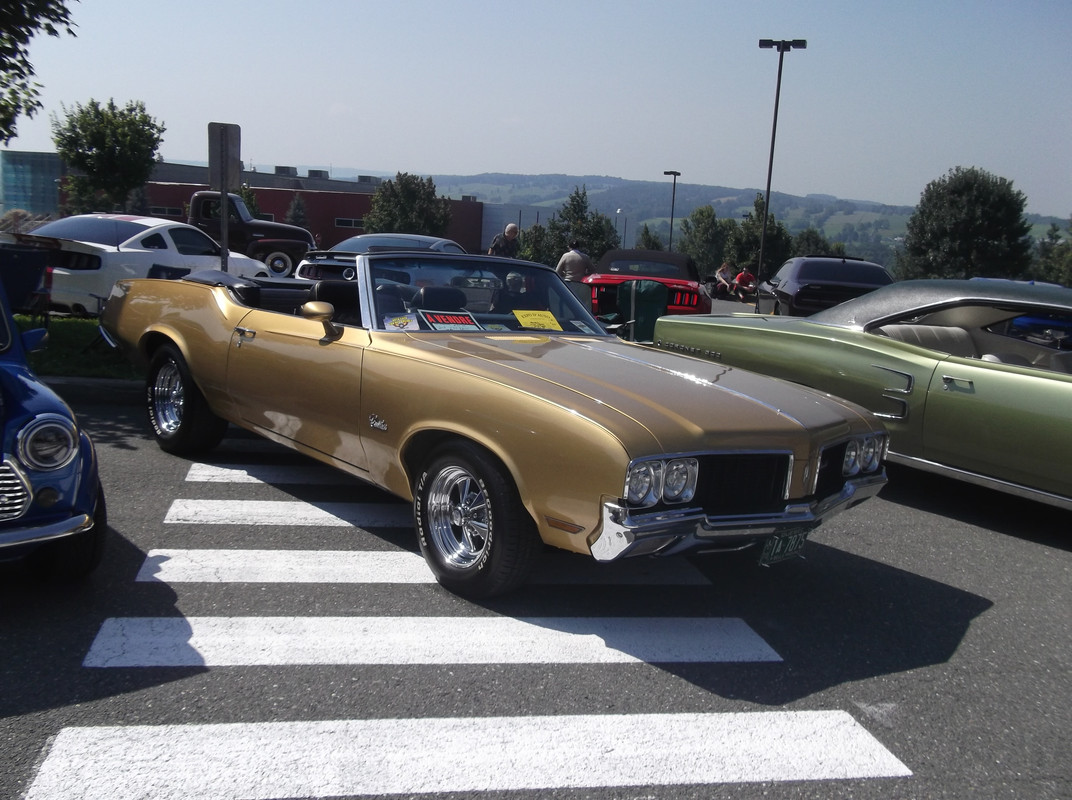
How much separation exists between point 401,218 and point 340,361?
58.2 m

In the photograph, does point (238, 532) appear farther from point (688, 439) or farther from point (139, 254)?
point (139, 254)

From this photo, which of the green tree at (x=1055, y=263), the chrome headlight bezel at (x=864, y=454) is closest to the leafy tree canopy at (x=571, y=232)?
the green tree at (x=1055, y=263)

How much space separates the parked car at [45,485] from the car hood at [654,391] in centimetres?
157

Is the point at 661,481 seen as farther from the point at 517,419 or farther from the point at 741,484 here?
the point at 517,419

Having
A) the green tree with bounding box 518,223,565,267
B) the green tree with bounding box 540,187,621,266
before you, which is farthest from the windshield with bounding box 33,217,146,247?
the green tree with bounding box 518,223,565,267

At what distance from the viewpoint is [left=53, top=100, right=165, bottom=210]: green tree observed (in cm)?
2903

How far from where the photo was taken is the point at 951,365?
6082 millimetres

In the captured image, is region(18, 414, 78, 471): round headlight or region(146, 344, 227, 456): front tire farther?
region(146, 344, 227, 456): front tire

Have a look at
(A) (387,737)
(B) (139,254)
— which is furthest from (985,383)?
(B) (139,254)

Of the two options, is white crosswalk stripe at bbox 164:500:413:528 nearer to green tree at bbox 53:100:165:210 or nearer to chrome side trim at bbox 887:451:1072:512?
chrome side trim at bbox 887:451:1072:512

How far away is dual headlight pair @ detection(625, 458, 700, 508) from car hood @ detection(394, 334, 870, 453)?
8 centimetres

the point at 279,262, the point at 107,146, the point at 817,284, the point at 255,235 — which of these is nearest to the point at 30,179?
the point at 107,146

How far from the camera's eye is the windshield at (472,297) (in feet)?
16.6

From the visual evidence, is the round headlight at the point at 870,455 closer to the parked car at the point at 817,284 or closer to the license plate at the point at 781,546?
the license plate at the point at 781,546
